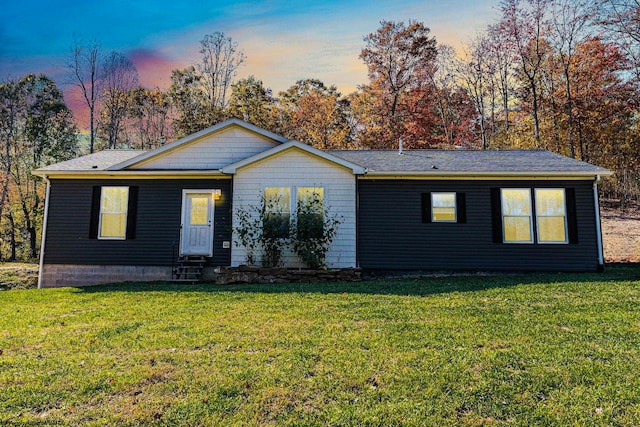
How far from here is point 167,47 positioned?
1945cm

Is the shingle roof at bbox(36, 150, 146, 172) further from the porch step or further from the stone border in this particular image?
the stone border

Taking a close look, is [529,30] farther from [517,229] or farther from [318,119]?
[517,229]

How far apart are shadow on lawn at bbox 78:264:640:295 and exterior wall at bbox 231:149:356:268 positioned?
1.18m

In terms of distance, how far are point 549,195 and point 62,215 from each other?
44.6ft

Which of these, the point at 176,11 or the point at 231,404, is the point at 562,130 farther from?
the point at 231,404

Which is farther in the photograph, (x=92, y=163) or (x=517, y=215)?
(x=92, y=163)

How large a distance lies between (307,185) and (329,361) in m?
6.72

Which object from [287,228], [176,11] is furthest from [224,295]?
[176,11]

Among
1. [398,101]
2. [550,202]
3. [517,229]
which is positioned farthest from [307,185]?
[398,101]

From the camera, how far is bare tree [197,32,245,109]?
78.1 ft

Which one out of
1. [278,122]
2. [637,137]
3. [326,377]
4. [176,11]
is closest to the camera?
[326,377]

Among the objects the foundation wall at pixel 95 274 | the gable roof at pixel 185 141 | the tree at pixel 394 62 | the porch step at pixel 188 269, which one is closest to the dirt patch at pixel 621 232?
the tree at pixel 394 62

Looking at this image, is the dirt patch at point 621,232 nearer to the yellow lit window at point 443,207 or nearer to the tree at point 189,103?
the yellow lit window at point 443,207

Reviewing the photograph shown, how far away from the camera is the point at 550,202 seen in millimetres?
10078
